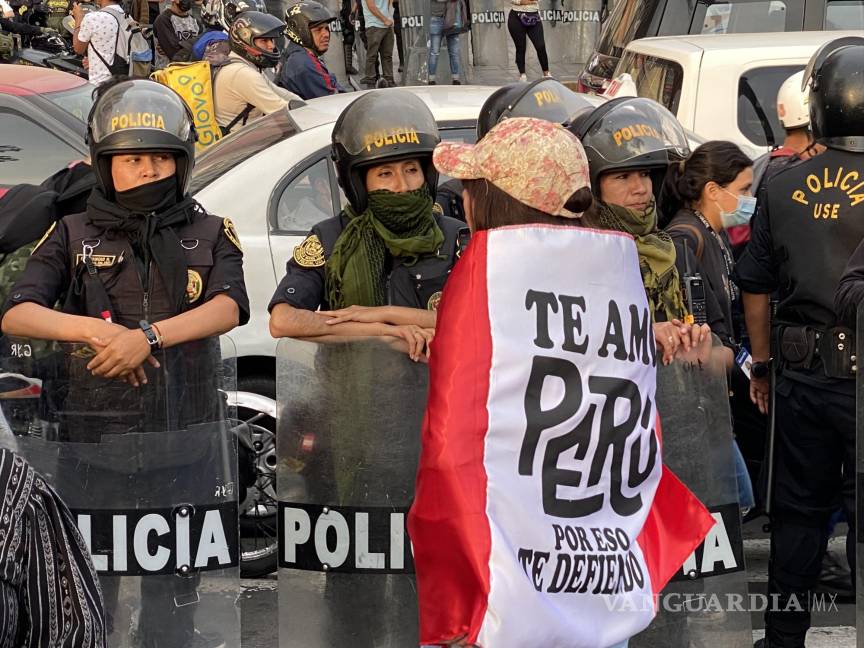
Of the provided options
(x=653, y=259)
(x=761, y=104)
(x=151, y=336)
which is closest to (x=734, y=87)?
(x=761, y=104)

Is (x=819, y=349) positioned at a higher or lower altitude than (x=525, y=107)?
lower

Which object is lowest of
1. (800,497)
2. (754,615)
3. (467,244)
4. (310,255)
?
(754,615)

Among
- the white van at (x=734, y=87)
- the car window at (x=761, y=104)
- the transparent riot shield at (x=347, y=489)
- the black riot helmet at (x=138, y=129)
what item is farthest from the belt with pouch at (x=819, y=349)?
the car window at (x=761, y=104)

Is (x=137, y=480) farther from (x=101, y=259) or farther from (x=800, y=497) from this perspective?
(x=800, y=497)

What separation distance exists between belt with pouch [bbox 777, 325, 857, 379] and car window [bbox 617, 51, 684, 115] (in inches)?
138

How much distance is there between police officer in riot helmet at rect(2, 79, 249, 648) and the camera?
4.05m

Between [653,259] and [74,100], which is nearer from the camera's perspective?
[653,259]

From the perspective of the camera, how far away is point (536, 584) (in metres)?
3.05

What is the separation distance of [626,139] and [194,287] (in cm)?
147

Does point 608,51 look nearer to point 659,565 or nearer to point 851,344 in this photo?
point 851,344

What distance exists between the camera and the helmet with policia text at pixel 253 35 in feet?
30.2

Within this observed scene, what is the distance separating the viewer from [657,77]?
8492 millimetres

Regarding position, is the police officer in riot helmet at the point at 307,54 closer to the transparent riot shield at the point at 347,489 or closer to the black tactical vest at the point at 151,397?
the black tactical vest at the point at 151,397

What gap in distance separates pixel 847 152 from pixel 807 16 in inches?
200
